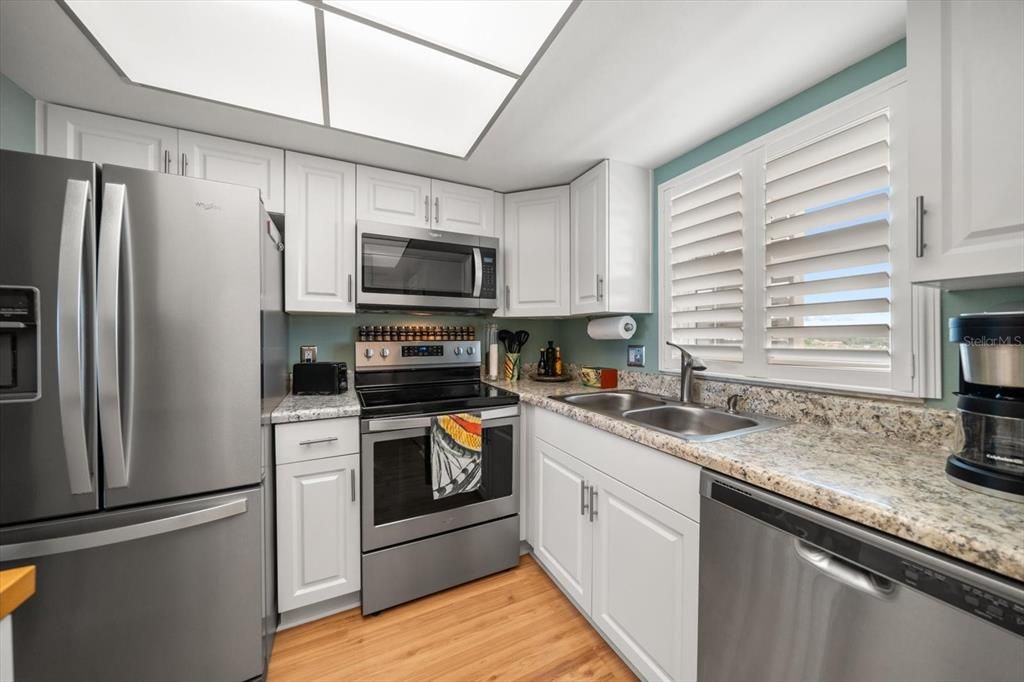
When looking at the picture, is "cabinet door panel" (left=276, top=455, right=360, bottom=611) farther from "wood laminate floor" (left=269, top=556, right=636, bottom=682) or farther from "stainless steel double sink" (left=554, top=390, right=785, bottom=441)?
"stainless steel double sink" (left=554, top=390, right=785, bottom=441)

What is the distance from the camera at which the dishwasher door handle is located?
69cm

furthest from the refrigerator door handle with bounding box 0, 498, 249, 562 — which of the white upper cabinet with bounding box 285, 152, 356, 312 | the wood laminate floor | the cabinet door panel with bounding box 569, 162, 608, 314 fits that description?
the cabinet door panel with bounding box 569, 162, 608, 314

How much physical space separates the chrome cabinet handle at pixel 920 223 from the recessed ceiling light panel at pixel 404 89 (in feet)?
4.12

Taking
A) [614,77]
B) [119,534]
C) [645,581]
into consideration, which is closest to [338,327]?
[119,534]

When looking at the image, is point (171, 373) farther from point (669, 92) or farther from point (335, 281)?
point (669, 92)

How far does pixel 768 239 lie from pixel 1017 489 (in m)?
1.05

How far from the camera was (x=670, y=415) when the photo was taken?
176cm

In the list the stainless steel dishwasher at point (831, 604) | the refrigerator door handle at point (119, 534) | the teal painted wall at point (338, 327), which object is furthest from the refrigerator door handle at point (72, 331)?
the stainless steel dishwasher at point (831, 604)

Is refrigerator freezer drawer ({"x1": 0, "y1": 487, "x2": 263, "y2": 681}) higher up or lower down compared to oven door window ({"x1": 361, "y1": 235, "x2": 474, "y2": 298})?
lower down

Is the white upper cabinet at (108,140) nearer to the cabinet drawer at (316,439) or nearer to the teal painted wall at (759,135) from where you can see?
the cabinet drawer at (316,439)

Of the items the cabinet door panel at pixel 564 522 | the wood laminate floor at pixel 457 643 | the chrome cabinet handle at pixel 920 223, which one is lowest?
the wood laminate floor at pixel 457 643

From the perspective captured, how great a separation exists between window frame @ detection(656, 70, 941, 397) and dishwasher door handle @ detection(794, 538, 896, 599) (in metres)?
0.71

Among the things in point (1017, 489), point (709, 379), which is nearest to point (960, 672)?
point (1017, 489)

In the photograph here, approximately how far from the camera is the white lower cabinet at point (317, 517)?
4.94 feet
